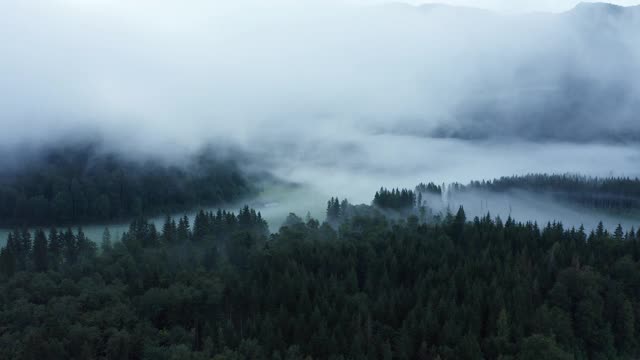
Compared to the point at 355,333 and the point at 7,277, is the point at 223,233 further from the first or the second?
the point at 355,333

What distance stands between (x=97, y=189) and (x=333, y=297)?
10545cm

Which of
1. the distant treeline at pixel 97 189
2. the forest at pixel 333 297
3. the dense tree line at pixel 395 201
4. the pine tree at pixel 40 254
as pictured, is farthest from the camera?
the dense tree line at pixel 395 201

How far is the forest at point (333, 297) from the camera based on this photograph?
66.8 meters

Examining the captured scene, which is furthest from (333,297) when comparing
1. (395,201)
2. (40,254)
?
(395,201)

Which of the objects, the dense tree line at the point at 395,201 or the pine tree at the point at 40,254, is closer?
the pine tree at the point at 40,254

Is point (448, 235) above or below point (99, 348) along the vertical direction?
above

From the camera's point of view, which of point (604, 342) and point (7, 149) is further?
point (7, 149)

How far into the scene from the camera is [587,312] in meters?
78.6

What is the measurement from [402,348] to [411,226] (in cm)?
5013

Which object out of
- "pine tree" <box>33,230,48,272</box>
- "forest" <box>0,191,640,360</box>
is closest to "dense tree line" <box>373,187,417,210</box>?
"forest" <box>0,191,640,360</box>

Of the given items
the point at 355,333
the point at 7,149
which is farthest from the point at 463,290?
the point at 7,149

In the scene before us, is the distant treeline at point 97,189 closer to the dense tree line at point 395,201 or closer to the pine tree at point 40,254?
the dense tree line at point 395,201

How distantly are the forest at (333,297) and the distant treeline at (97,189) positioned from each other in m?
48.9

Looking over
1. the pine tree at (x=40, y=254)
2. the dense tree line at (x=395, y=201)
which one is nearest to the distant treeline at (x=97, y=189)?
the dense tree line at (x=395, y=201)
